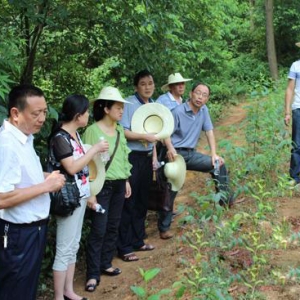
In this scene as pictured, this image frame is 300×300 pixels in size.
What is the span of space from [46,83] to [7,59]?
203cm

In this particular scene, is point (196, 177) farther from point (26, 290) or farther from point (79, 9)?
point (26, 290)

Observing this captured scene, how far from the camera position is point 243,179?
581cm

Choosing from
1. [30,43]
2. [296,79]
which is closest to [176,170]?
[296,79]

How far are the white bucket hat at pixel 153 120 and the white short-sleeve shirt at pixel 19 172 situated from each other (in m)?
1.92

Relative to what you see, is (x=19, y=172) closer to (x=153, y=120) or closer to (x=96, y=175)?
(x=96, y=175)

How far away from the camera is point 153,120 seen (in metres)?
4.64

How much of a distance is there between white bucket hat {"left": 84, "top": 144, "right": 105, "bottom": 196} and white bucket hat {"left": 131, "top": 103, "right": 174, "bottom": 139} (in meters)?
0.82

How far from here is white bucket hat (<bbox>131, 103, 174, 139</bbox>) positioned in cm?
452

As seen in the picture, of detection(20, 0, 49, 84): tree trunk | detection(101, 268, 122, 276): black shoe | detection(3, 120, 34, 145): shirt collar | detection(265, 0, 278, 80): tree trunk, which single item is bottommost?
detection(101, 268, 122, 276): black shoe

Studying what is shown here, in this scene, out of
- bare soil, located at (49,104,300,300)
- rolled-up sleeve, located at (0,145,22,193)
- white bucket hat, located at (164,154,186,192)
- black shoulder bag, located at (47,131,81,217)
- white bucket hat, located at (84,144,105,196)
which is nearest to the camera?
rolled-up sleeve, located at (0,145,22,193)

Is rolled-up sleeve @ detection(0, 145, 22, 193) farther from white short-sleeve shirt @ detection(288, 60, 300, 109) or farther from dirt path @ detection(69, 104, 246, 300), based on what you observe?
white short-sleeve shirt @ detection(288, 60, 300, 109)

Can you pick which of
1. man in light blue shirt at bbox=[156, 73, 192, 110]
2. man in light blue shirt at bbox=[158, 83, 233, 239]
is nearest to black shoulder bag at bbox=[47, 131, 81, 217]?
man in light blue shirt at bbox=[158, 83, 233, 239]

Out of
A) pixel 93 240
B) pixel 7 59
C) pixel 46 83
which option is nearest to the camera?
pixel 7 59

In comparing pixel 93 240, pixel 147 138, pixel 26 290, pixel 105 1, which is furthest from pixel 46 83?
pixel 26 290
